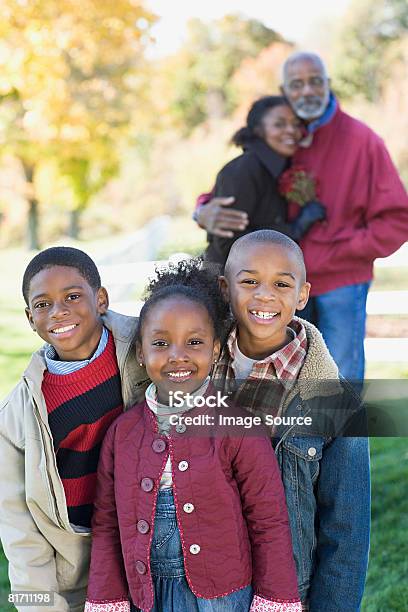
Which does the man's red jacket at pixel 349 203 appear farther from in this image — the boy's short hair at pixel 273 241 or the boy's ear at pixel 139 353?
the boy's ear at pixel 139 353

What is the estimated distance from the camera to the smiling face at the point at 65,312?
81.7 inches

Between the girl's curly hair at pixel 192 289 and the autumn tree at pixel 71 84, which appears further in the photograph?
the autumn tree at pixel 71 84

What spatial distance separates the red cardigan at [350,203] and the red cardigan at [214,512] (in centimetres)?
187

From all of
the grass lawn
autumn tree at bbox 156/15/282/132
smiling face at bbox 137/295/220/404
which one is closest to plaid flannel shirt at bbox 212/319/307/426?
smiling face at bbox 137/295/220/404

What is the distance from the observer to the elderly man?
3.64 m

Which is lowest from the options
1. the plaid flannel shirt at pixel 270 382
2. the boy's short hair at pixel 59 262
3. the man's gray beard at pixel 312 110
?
the plaid flannel shirt at pixel 270 382

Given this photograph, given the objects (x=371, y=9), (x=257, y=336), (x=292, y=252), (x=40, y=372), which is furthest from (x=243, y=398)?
(x=371, y=9)

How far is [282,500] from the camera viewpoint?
1924 millimetres

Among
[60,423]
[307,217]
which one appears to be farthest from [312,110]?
[60,423]

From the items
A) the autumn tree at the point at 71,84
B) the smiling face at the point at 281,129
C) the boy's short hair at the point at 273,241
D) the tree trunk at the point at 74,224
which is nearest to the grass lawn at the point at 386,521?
the boy's short hair at the point at 273,241

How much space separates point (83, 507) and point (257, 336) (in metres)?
0.67

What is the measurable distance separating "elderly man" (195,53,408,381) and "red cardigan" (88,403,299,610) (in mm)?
1808

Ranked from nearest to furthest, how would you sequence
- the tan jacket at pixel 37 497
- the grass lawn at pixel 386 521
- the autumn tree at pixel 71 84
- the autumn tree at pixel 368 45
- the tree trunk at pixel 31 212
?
1. the tan jacket at pixel 37 497
2. the grass lawn at pixel 386 521
3. the autumn tree at pixel 71 84
4. the tree trunk at pixel 31 212
5. the autumn tree at pixel 368 45

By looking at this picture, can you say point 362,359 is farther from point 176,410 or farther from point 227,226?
point 176,410
